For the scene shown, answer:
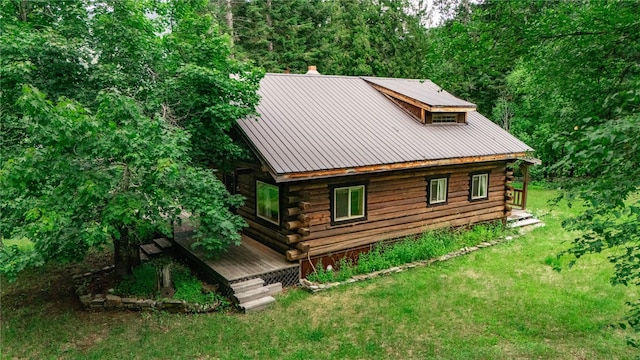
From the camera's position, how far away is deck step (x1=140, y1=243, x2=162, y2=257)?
12309 mm

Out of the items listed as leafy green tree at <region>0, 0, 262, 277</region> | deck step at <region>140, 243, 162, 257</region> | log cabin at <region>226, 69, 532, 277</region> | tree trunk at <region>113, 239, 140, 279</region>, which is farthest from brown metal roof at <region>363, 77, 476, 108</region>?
tree trunk at <region>113, 239, 140, 279</region>

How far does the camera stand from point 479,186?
14.6 metres

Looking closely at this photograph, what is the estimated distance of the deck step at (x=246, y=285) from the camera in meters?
9.41

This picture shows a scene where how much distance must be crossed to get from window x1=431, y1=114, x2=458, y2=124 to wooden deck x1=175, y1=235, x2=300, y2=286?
7739mm

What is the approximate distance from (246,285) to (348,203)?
11.9 feet

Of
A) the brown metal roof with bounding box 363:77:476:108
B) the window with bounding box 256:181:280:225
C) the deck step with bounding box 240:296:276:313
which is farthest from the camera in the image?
the brown metal roof with bounding box 363:77:476:108

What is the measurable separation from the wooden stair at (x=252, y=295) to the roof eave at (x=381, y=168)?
2.46 m

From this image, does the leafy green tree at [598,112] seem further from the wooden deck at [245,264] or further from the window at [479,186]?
the window at [479,186]

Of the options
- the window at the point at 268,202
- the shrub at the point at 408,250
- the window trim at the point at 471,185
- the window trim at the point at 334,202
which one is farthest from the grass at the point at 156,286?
the window trim at the point at 471,185

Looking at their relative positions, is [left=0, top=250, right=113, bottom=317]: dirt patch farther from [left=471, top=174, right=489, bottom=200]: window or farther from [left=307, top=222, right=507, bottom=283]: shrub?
[left=471, top=174, right=489, bottom=200]: window

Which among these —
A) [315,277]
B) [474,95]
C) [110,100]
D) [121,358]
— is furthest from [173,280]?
[474,95]

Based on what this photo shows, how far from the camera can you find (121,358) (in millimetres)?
7348

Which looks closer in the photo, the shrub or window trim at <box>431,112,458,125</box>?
the shrub

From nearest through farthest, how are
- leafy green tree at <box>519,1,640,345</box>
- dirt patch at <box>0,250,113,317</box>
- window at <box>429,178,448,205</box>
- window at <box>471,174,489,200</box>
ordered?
leafy green tree at <box>519,1,640,345</box> < dirt patch at <box>0,250,113,317</box> < window at <box>429,178,448,205</box> < window at <box>471,174,489,200</box>
